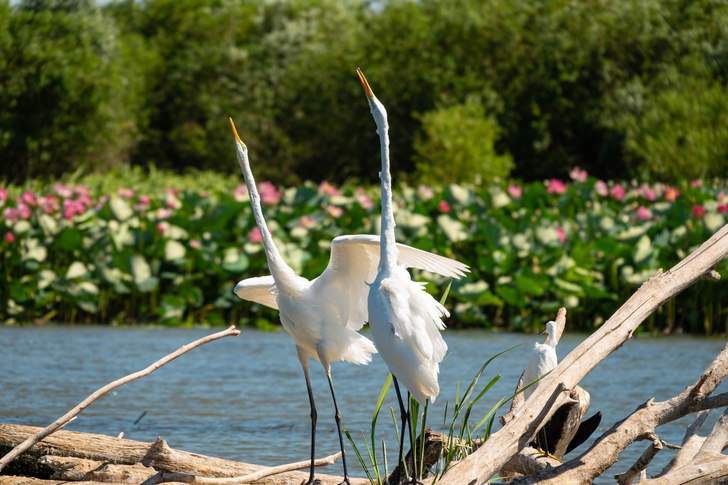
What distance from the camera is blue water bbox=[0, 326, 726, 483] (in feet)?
16.3

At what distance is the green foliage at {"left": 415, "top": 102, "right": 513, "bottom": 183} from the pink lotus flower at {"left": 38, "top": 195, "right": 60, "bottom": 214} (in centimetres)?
1125

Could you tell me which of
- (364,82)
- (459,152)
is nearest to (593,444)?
(364,82)

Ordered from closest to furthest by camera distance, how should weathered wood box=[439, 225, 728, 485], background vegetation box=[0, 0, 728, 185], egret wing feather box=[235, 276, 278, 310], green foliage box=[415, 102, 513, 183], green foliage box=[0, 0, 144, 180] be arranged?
weathered wood box=[439, 225, 728, 485] → egret wing feather box=[235, 276, 278, 310] → green foliage box=[415, 102, 513, 183] → background vegetation box=[0, 0, 728, 185] → green foliage box=[0, 0, 144, 180]

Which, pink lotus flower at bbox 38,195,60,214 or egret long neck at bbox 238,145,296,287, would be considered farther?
pink lotus flower at bbox 38,195,60,214

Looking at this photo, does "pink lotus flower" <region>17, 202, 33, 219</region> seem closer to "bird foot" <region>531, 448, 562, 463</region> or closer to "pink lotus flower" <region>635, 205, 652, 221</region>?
"pink lotus flower" <region>635, 205, 652, 221</region>

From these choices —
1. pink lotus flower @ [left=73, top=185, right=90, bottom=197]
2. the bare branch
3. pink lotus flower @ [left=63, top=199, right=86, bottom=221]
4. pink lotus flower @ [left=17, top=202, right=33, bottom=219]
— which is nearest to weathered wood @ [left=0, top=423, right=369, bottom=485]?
the bare branch

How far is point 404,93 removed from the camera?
2916cm

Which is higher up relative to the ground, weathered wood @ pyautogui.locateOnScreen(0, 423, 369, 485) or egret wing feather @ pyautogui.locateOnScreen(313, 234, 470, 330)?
egret wing feather @ pyautogui.locateOnScreen(313, 234, 470, 330)

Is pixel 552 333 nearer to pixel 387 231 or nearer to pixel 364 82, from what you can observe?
pixel 387 231

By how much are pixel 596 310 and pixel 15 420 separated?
5387mm

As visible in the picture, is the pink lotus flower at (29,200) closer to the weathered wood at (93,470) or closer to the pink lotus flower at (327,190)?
the pink lotus flower at (327,190)

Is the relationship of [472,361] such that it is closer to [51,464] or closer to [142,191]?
[51,464]

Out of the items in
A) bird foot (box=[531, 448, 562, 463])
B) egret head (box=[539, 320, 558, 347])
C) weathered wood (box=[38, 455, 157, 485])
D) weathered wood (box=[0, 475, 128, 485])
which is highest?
egret head (box=[539, 320, 558, 347])

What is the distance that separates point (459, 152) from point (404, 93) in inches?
364
